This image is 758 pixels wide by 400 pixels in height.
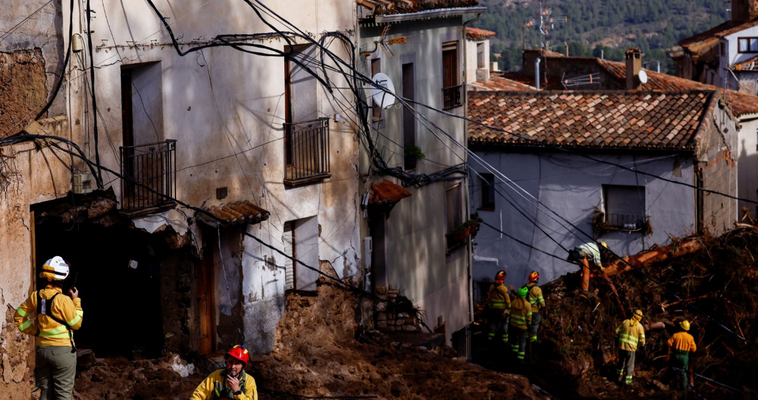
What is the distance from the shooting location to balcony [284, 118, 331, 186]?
706 inches

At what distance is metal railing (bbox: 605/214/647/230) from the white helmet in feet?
67.2

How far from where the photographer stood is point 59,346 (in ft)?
40.6

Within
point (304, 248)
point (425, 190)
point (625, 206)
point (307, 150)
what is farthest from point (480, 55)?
point (304, 248)

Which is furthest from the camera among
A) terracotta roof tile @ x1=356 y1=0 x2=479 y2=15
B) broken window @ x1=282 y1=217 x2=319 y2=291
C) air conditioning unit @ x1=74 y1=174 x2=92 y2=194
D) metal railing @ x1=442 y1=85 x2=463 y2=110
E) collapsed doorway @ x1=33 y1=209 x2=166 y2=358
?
metal railing @ x1=442 y1=85 x2=463 y2=110

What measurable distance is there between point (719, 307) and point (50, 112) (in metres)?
16.2

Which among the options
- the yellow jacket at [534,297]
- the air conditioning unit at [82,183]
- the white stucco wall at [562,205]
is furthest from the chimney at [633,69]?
the air conditioning unit at [82,183]

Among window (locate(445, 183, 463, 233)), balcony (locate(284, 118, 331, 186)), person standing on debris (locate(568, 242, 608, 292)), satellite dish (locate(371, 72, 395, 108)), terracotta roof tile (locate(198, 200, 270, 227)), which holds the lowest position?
person standing on debris (locate(568, 242, 608, 292))

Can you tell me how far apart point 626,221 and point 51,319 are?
67.6ft

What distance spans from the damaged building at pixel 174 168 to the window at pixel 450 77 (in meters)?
4.49

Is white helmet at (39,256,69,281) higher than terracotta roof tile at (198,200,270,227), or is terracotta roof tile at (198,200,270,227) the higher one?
white helmet at (39,256,69,281)

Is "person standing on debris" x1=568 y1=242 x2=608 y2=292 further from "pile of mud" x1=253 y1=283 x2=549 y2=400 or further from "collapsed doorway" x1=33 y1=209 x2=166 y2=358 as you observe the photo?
"collapsed doorway" x1=33 y1=209 x2=166 y2=358

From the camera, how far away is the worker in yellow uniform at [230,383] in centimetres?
1145

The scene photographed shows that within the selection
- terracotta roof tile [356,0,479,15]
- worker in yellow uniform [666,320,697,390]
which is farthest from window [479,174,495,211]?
worker in yellow uniform [666,320,697,390]

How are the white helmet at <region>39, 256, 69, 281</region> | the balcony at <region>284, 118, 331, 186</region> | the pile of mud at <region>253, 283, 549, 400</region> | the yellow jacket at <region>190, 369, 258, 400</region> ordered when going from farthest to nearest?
the balcony at <region>284, 118, 331, 186</region>
the pile of mud at <region>253, 283, 549, 400</region>
the white helmet at <region>39, 256, 69, 281</region>
the yellow jacket at <region>190, 369, 258, 400</region>
